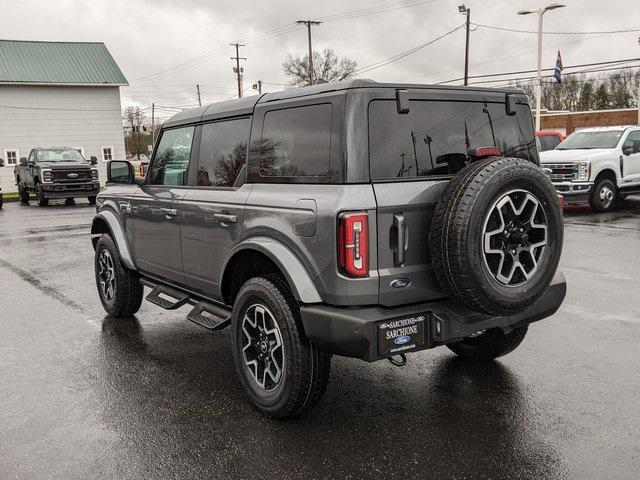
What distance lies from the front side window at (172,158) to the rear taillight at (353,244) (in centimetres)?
207

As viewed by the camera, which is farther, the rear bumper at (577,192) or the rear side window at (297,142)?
the rear bumper at (577,192)

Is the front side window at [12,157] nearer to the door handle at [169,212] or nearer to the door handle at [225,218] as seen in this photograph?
the door handle at [169,212]

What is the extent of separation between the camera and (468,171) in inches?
126

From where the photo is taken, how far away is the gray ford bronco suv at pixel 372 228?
3.14 metres

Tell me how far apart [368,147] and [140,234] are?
2.88m

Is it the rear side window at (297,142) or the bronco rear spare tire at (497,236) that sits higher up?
the rear side window at (297,142)

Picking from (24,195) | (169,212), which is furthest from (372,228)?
(24,195)

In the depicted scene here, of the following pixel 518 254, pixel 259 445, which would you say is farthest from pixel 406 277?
pixel 259 445

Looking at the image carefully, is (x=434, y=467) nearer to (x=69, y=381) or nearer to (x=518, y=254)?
(x=518, y=254)

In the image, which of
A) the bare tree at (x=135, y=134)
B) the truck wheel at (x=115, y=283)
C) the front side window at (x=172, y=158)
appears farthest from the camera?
the bare tree at (x=135, y=134)

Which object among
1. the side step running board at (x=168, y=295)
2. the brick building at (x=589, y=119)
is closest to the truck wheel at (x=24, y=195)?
the side step running board at (x=168, y=295)

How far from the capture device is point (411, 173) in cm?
338

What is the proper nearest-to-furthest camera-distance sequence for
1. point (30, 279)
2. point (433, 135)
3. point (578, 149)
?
point (433, 135) → point (30, 279) → point (578, 149)

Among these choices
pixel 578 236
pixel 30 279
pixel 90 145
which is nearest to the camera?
pixel 30 279
